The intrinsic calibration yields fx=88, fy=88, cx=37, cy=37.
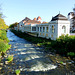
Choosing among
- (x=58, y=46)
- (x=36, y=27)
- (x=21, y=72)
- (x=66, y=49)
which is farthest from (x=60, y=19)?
(x=21, y=72)

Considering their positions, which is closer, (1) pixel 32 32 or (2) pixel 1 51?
(2) pixel 1 51

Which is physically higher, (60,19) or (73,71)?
(60,19)

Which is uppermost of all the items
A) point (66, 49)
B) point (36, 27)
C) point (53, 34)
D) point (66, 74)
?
point (36, 27)

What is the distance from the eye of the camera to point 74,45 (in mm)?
11281

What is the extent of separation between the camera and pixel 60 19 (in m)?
18.1

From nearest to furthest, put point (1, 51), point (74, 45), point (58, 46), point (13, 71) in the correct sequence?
point (13, 71) → point (74, 45) → point (1, 51) → point (58, 46)

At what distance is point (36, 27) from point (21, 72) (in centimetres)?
2277

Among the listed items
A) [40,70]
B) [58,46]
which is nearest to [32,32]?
[58,46]

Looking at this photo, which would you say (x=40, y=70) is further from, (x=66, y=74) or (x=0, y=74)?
(x=0, y=74)

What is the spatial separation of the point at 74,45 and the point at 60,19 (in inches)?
327

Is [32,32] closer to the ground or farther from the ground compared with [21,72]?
farther from the ground

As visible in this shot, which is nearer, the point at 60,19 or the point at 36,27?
the point at 60,19

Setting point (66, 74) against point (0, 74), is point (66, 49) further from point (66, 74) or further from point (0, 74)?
point (0, 74)

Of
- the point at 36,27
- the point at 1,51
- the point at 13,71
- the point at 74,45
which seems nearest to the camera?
the point at 13,71
